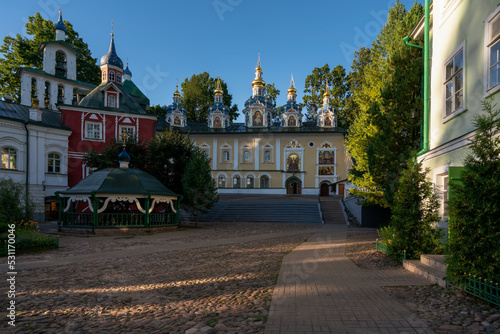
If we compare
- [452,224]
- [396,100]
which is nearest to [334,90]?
[396,100]

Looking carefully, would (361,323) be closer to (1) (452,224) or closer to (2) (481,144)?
(1) (452,224)

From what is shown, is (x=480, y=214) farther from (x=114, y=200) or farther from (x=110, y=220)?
(x=110, y=220)

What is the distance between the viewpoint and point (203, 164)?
23234mm

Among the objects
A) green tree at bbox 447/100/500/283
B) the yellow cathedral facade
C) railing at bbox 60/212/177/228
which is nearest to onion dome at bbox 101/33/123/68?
the yellow cathedral facade

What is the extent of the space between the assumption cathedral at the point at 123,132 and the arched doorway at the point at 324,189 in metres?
0.14

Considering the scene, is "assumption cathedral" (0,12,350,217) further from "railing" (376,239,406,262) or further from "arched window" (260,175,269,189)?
"railing" (376,239,406,262)

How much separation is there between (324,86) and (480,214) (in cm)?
5418

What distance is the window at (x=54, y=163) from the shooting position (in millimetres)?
30514

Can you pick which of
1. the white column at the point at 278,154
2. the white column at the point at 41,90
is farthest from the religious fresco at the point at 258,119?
the white column at the point at 41,90

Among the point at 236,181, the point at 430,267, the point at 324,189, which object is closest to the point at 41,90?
the point at 236,181

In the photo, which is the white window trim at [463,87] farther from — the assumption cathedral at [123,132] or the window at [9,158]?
the window at [9,158]

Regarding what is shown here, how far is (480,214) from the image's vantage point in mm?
5668

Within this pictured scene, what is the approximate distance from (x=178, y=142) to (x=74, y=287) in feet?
63.8

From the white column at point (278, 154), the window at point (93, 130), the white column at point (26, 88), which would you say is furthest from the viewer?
the white column at point (278, 154)
